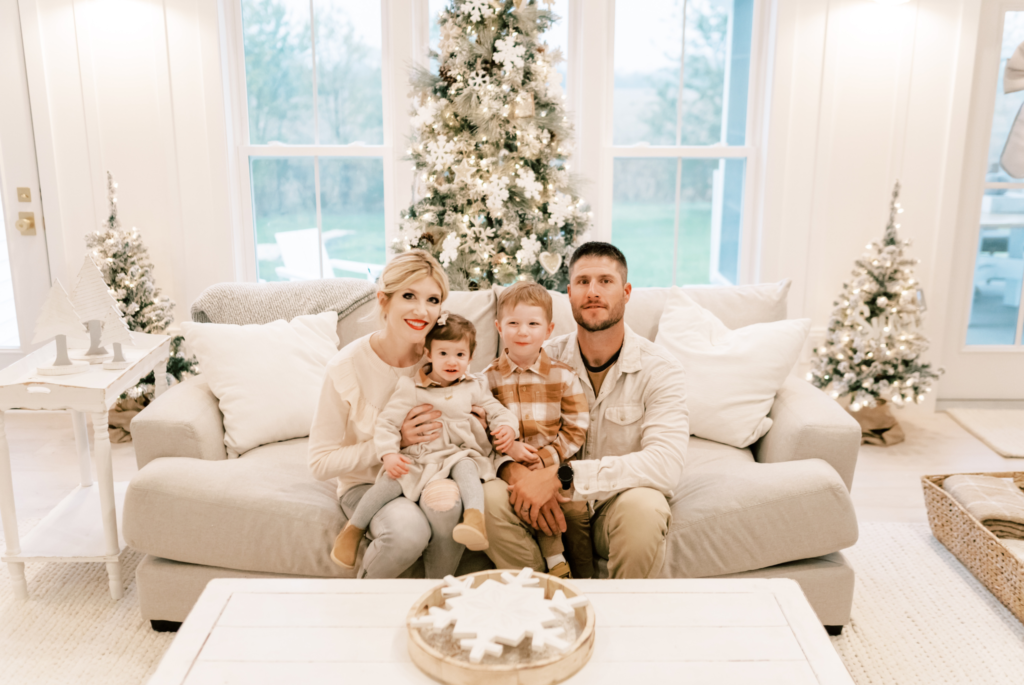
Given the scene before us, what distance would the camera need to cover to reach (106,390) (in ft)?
6.91

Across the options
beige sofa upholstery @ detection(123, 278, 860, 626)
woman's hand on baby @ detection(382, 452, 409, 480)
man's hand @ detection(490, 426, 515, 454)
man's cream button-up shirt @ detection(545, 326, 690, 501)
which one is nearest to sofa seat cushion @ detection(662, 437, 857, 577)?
beige sofa upholstery @ detection(123, 278, 860, 626)

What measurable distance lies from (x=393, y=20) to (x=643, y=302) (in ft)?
6.20

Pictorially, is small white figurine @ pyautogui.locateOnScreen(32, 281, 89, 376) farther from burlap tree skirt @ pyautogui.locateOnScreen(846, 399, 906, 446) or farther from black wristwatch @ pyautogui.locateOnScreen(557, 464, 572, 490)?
burlap tree skirt @ pyautogui.locateOnScreen(846, 399, 906, 446)

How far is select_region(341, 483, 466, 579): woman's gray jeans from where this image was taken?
1.80 m

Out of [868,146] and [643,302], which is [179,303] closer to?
[643,302]

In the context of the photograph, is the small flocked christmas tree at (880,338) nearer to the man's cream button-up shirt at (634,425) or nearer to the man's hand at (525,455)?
the man's cream button-up shirt at (634,425)

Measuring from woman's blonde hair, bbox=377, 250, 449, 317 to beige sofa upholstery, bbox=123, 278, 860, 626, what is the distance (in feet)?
1.89

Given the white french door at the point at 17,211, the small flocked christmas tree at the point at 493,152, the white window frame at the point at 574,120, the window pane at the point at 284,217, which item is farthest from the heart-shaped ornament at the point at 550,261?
the white french door at the point at 17,211

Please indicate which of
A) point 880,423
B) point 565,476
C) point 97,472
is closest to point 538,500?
point 565,476

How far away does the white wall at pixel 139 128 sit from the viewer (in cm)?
351

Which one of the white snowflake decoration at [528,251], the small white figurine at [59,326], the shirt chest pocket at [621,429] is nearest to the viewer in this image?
the shirt chest pocket at [621,429]

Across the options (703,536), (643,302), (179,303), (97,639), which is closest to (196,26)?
(179,303)

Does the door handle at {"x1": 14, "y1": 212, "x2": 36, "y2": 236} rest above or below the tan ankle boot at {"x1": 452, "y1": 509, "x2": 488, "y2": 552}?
above

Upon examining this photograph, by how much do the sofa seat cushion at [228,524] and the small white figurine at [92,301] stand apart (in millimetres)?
561
